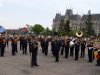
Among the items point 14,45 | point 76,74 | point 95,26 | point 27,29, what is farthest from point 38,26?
point 76,74

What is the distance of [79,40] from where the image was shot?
27453 mm

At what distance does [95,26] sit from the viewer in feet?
647

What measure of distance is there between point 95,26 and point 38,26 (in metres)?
38.6

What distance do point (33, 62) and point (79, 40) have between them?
7895 mm

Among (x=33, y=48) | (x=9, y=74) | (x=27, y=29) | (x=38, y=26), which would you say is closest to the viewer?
(x=9, y=74)

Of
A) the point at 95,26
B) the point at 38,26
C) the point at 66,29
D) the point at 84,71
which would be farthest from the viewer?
the point at 95,26

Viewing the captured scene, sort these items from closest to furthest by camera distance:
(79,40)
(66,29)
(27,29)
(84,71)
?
(84,71)
(79,40)
(27,29)
(66,29)

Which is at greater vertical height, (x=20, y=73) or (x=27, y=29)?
(x=27, y=29)

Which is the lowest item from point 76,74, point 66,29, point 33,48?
point 76,74

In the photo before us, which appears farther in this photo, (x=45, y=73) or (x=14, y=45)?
(x=14, y=45)

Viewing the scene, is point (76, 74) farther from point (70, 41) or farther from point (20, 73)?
point (70, 41)

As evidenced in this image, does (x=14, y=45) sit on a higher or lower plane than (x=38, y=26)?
lower

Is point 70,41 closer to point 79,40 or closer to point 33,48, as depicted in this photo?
point 79,40

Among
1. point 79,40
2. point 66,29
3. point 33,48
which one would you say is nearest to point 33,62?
point 33,48
